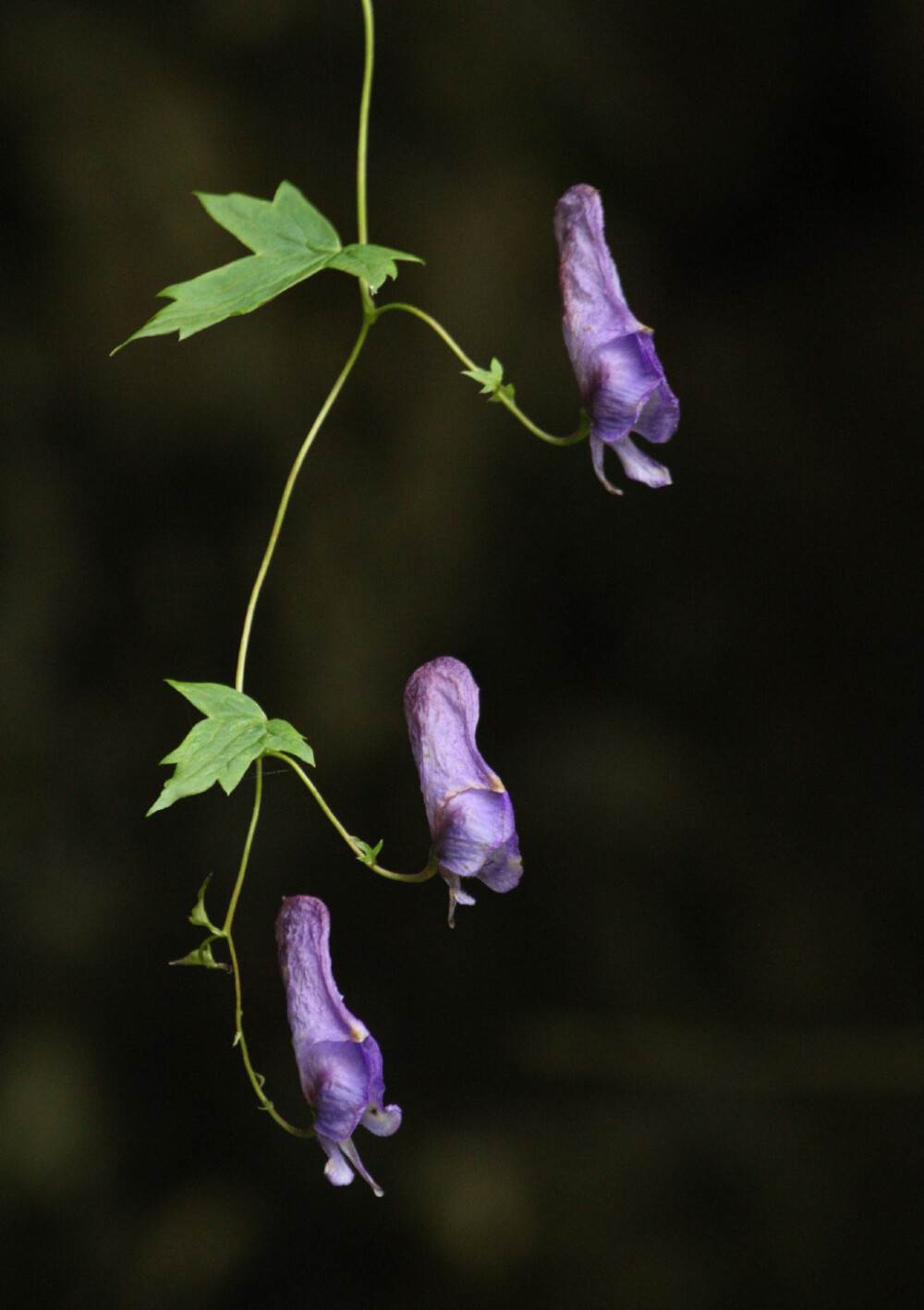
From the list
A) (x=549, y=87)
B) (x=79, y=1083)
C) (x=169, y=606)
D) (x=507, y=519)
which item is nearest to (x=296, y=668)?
(x=169, y=606)

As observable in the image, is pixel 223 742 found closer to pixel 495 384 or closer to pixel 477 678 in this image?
pixel 495 384

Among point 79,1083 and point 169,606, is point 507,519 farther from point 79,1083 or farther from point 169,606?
point 79,1083

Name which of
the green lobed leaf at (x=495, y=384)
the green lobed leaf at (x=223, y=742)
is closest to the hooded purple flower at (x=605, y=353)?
the green lobed leaf at (x=495, y=384)

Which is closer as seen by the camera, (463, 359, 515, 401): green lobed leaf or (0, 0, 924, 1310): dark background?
(463, 359, 515, 401): green lobed leaf

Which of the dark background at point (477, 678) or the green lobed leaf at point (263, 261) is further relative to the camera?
the dark background at point (477, 678)

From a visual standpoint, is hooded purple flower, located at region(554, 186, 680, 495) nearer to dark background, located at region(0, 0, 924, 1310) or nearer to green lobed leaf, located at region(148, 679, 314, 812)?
green lobed leaf, located at region(148, 679, 314, 812)

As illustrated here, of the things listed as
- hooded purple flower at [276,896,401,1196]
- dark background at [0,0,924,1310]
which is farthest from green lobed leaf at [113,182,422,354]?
dark background at [0,0,924,1310]

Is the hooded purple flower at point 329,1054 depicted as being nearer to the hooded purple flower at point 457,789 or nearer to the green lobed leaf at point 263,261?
the hooded purple flower at point 457,789
